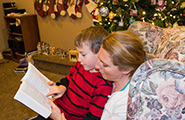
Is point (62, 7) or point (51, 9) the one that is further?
point (51, 9)

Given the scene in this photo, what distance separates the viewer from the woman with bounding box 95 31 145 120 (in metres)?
0.68

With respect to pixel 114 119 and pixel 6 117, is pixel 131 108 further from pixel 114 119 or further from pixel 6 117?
pixel 6 117

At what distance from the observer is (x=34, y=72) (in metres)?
1.04

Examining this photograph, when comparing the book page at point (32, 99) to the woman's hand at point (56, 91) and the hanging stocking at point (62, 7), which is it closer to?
the woman's hand at point (56, 91)

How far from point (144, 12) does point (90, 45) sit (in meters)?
1.53

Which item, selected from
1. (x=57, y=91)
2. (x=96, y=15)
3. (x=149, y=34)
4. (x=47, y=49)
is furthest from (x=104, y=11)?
(x=47, y=49)

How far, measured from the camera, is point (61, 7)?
3.09 meters

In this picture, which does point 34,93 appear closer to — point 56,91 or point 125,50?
point 56,91

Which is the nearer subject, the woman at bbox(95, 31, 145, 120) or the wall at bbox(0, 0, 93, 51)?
the woman at bbox(95, 31, 145, 120)

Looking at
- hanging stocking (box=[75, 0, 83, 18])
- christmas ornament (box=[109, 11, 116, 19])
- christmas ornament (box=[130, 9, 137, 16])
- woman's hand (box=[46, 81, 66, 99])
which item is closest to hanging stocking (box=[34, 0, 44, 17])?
hanging stocking (box=[75, 0, 83, 18])

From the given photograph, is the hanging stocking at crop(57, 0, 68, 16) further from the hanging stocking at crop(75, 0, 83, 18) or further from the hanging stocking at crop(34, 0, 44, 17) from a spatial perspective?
the hanging stocking at crop(34, 0, 44, 17)

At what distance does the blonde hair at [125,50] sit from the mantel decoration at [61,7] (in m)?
2.11

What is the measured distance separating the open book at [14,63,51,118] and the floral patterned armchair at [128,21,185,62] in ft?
2.26

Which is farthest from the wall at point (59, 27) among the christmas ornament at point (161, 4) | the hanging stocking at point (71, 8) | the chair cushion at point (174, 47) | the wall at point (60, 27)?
the chair cushion at point (174, 47)
